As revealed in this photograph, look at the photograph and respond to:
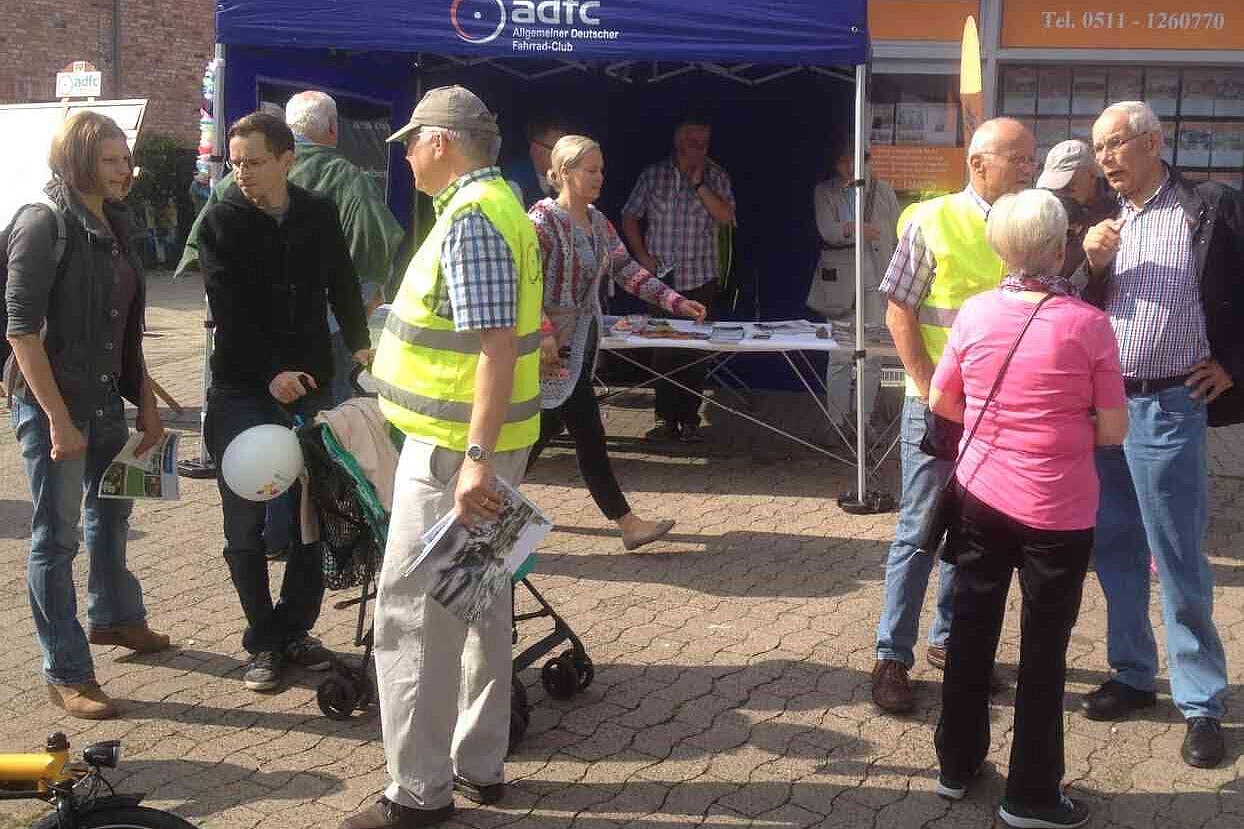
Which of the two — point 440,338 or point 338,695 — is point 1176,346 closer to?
point 440,338

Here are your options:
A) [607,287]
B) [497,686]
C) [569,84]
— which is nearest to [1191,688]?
[497,686]

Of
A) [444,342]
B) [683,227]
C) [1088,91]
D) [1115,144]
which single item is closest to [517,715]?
[444,342]

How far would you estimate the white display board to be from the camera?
9.46 m

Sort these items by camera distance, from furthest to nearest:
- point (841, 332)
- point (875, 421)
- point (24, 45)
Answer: point (24, 45) → point (875, 421) → point (841, 332)

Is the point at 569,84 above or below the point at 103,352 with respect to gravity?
above

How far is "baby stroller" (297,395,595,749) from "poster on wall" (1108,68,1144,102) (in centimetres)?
853

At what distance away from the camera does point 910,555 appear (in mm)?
4398

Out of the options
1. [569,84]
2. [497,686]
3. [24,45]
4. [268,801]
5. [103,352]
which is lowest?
[268,801]

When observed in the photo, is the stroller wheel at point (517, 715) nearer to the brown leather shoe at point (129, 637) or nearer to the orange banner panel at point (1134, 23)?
the brown leather shoe at point (129, 637)

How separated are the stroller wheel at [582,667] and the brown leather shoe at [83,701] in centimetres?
143

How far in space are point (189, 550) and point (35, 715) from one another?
74.3 inches

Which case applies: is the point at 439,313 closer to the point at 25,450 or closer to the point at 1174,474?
the point at 25,450

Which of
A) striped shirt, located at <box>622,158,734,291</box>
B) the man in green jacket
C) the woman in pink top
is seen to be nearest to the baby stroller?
the woman in pink top

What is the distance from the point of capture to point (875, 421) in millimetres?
9188
